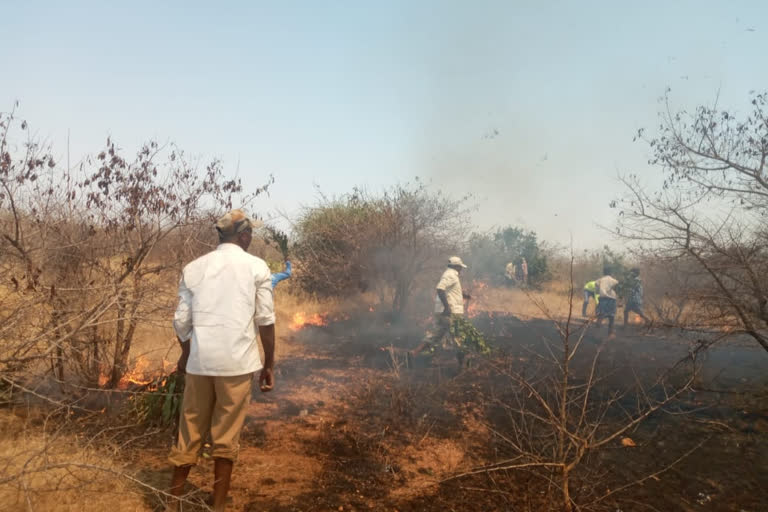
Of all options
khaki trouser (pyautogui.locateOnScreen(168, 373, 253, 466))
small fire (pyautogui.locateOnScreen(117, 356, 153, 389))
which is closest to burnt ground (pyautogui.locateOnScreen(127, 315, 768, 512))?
khaki trouser (pyautogui.locateOnScreen(168, 373, 253, 466))

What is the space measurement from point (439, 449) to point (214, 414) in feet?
8.04

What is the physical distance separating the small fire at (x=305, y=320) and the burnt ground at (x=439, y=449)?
2.75m

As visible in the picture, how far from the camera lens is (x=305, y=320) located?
1130 centimetres

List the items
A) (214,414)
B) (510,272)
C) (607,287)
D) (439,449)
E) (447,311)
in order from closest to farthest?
(214,414) < (439,449) < (447,311) < (607,287) < (510,272)

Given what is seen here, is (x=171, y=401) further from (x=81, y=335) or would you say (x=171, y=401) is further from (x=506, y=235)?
(x=506, y=235)

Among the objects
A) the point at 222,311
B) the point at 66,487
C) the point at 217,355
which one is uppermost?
the point at 222,311

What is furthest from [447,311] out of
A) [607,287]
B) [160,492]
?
[160,492]

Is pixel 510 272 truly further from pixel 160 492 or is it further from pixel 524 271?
pixel 160 492

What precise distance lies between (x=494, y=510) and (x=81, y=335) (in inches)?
155

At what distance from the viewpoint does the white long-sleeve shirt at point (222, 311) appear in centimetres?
275

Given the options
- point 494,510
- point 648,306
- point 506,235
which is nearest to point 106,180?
A: point 494,510

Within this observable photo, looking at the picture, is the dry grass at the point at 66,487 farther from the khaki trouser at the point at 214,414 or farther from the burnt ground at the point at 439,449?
the khaki trouser at the point at 214,414

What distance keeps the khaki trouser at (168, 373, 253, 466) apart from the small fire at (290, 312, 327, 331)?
25.4 ft

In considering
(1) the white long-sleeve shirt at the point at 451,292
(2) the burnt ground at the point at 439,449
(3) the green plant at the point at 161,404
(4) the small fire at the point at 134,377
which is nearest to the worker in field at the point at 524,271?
(2) the burnt ground at the point at 439,449
